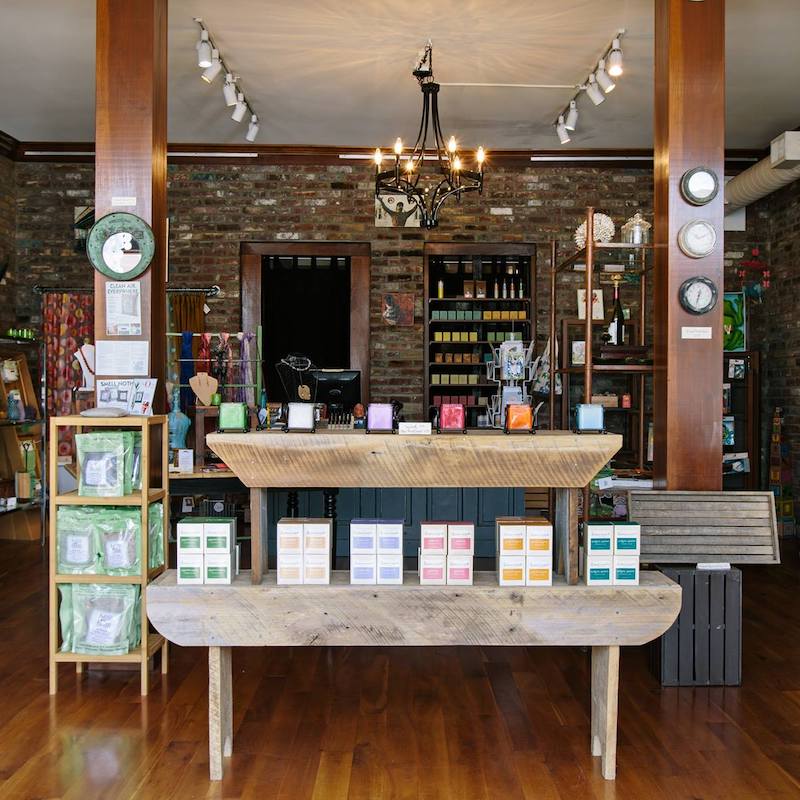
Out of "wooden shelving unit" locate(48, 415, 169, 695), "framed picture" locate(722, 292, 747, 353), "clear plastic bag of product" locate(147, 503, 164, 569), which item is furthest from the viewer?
"framed picture" locate(722, 292, 747, 353)

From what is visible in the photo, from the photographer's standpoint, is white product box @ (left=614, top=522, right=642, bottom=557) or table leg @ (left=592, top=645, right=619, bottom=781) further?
white product box @ (left=614, top=522, right=642, bottom=557)

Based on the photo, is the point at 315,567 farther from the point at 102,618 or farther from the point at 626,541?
the point at 102,618

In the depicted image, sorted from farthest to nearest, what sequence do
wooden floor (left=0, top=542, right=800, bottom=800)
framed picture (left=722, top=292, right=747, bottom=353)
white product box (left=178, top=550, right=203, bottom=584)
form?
framed picture (left=722, top=292, right=747, bottom=353)
white product box (left=178, top=550, right=203, bottom=584)
wooden floor (left=0, top=542, right=800, bottom=800)

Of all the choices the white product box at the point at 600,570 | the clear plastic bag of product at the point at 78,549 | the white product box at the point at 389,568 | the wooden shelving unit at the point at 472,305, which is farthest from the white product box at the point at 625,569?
the wooden shelving unit at the point at 472,305

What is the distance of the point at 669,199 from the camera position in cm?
395

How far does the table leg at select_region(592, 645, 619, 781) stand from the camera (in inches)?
108

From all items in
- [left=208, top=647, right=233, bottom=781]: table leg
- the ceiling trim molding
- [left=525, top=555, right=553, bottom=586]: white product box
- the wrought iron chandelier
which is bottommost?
[left=208, top=647, right=233, bottom=781]: table leg

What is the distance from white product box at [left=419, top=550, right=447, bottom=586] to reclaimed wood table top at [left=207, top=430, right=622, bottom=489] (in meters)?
0.27

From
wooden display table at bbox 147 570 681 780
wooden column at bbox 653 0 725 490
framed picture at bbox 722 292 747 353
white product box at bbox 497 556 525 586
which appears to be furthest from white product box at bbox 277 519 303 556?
framed picture at bbox 722 292 747 353

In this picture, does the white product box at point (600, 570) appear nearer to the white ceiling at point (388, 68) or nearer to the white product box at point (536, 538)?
the white product box at point (536, 538)

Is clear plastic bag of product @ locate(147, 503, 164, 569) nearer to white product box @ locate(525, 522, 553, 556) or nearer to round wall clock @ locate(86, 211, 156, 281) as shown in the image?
round wall clock @ locate(86, 211, 156, 281)

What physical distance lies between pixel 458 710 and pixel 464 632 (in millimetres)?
712

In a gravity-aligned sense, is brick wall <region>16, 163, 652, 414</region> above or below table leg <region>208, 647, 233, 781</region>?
above

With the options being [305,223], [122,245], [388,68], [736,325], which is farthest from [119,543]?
[736,325]
